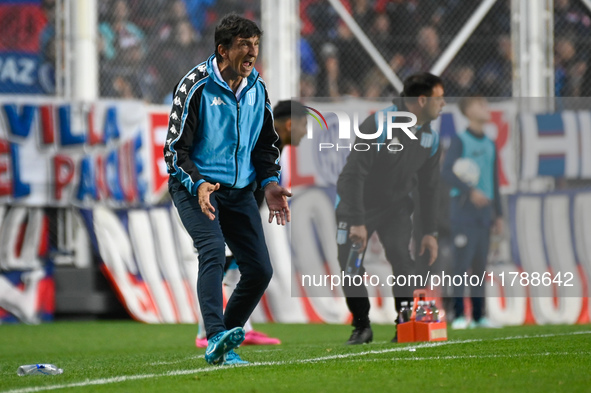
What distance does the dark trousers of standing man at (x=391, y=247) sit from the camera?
7.87 meters

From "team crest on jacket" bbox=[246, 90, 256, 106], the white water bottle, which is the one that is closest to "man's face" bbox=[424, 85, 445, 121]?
"team crest on jacket" bbox=[246, 90, 256, 106]

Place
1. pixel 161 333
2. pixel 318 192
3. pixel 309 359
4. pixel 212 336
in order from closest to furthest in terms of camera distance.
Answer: pixel 212 336 < pixel 309 359 < pixel 161 333 < pixel 318 192

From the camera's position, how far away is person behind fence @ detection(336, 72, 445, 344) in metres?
7.89

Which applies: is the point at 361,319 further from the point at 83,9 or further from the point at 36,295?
the point at 83,9

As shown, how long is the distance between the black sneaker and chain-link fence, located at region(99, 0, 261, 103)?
21.2 feet

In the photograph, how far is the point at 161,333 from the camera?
10828 millimetres

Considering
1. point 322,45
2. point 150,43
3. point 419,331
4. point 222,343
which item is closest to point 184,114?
point 222,343

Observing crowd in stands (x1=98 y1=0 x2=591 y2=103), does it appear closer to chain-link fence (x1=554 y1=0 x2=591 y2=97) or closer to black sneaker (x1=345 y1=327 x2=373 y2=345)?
chain-link fence (x1=554 y1=0 x2=591 y2=97)

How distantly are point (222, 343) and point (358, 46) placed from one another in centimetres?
803

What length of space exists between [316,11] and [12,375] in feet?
27.0

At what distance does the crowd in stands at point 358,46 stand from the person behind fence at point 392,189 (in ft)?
16.2

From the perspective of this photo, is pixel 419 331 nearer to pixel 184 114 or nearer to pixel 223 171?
pixel 223 171

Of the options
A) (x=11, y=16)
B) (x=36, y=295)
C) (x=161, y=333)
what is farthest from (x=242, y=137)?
(x=11, y=16)

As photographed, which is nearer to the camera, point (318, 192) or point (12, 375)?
point (12, 375)
